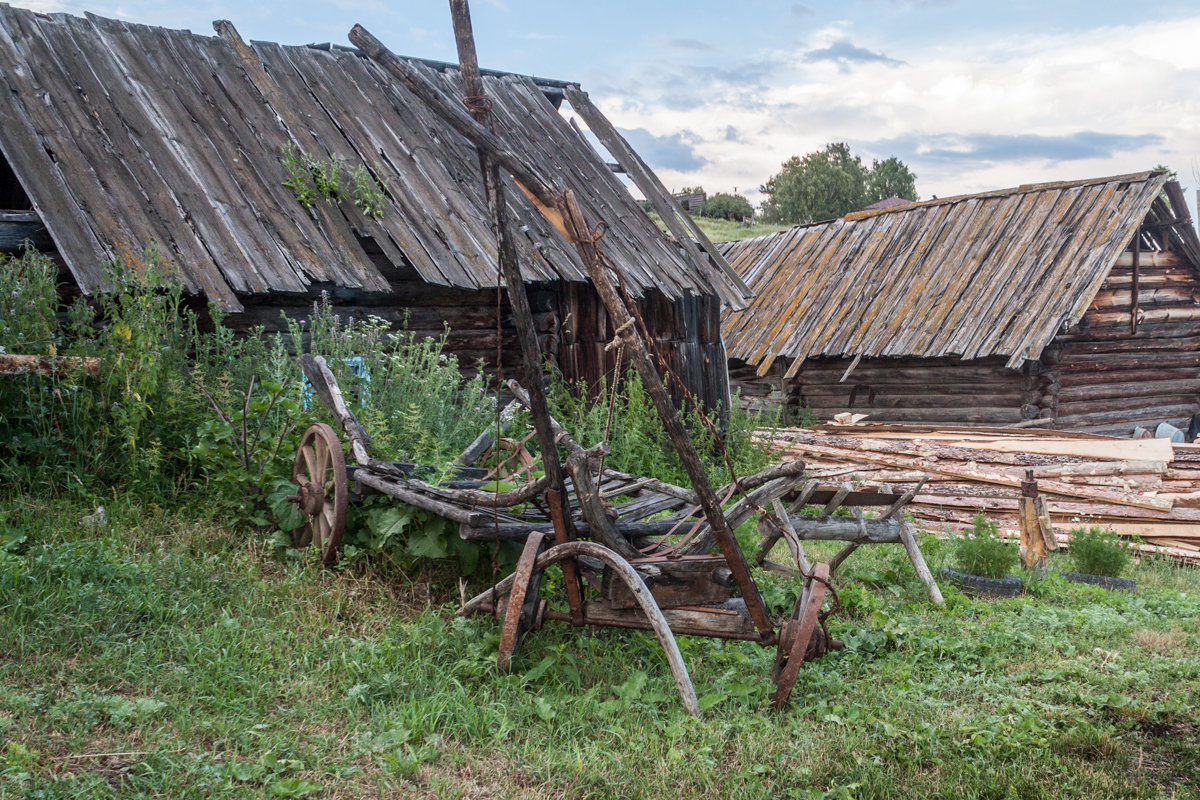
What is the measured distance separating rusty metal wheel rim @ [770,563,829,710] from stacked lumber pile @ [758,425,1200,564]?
402 centimetres

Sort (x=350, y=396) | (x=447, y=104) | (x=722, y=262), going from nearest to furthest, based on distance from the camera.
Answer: (x=447, y=104) < (x=350, y=396) < (x=722, y=262)

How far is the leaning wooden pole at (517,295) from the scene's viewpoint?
3365 millimetres

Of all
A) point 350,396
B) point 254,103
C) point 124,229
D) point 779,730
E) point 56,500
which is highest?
point 254,103

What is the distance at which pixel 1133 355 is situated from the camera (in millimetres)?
14516

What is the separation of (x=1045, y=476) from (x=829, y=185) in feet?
125

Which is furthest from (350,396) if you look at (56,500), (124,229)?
(124,229)

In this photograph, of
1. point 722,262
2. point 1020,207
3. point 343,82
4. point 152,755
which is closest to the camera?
point 152,755

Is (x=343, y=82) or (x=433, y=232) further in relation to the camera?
(x=343, y=82)

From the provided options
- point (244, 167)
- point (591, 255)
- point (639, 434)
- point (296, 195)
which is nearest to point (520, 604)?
point (591, 255)

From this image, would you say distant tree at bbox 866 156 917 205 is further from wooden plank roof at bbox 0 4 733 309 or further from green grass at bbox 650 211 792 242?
wooden plank roof at bbox 0 4 733 309

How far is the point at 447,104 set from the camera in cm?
322

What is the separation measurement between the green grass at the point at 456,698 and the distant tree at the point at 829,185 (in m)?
42.1

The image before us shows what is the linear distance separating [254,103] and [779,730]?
23.5 feet

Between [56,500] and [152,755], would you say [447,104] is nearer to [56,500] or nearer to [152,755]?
[152,755]
